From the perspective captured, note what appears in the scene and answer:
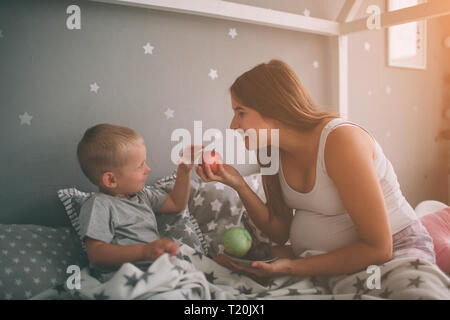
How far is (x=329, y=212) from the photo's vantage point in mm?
784

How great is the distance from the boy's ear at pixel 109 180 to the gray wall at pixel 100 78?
0.41 ft

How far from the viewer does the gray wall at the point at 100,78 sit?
836 mm

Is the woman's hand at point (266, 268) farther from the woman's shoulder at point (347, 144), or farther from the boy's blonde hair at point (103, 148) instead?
the boy's blonde hair at point (103, 148)

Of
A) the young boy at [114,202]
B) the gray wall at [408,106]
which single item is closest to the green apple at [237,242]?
the young boy at [114,202]

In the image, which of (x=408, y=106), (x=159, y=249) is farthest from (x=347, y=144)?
(x=408, y=106)

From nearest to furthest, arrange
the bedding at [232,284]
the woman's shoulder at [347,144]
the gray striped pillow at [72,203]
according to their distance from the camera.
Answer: the bedding at [232,284] → the woman's shoulder at [347,144] → the gray striped pillow at [72,203]

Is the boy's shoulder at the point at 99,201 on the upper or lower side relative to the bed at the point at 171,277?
upper

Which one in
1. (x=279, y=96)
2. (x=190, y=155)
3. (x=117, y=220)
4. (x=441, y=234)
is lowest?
(x=441, y=234)

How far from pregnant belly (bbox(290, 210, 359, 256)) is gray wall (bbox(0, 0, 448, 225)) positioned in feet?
1.32

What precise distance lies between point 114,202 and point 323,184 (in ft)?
1.50

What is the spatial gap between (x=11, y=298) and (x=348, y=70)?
136 cm

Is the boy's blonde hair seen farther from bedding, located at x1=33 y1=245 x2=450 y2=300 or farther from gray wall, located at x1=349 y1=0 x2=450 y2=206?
gray wall, located at x1=349 y1=0 x2=450 y2=206

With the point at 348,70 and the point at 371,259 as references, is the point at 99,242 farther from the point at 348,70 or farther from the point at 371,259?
the point at 348,70

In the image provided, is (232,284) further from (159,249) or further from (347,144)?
(347,144)
